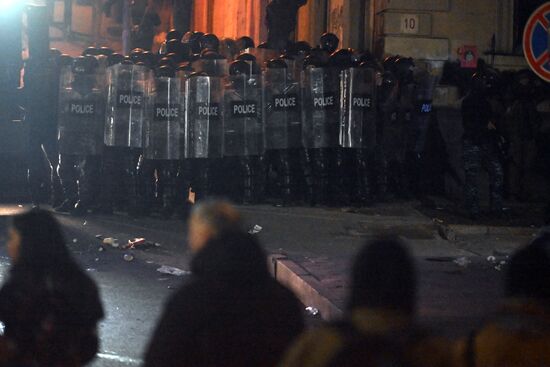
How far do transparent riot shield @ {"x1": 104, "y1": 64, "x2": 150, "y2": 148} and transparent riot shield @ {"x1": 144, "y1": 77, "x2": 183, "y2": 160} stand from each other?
0.56ft

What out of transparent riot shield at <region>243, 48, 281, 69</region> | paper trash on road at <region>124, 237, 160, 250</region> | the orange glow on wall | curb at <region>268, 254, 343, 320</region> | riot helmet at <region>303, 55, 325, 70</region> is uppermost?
the orange glow on wall

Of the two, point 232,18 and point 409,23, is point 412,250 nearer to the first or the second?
point 409,23

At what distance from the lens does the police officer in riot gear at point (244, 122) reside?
1442cm

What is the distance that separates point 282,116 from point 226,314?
10542 millimetres

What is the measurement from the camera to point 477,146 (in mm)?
13773

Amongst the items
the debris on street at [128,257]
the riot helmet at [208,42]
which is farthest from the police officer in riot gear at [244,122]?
the debris on street at [128,257]

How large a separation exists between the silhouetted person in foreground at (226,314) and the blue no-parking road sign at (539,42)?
530cm

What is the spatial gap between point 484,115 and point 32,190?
21.0 feet

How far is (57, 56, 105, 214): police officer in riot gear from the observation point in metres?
14.2

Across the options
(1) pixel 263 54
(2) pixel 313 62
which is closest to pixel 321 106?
(2) pixel 313 62

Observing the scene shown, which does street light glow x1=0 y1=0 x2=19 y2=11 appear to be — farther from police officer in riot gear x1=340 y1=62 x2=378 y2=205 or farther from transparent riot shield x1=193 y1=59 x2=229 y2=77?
police officer in riot gear x1=340 y1=62 x2=378 y2=205

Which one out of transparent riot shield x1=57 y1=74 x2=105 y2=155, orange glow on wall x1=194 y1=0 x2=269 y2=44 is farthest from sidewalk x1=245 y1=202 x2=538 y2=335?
orange glow on wall x1=194 y1=0 x2=269 y2=44

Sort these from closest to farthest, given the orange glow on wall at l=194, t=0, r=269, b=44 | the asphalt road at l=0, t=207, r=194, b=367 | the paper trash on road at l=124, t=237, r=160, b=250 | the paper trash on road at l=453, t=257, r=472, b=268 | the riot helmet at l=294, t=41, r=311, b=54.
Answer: the asphalt road at l=0, t=207, r=194, b=367 < the paper trash on road at l=453, t=257, r=472, b=268 < the paper trash on road at l=124, t=237, r=160, b=250 < the riot helmet at l=294, t=41, r=311, b=54 < the orange glow on wall at l=194, t=0, r=269, b=44

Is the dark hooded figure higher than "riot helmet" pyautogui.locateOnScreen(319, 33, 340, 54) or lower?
higher
